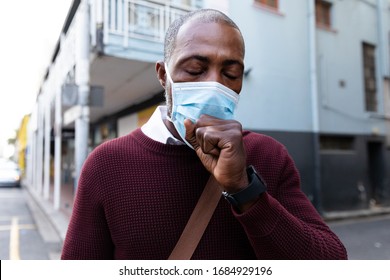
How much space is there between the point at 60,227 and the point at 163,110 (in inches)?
207

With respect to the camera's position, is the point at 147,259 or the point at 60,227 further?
the point at 60,227

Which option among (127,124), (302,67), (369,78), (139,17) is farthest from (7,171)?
(369,78)

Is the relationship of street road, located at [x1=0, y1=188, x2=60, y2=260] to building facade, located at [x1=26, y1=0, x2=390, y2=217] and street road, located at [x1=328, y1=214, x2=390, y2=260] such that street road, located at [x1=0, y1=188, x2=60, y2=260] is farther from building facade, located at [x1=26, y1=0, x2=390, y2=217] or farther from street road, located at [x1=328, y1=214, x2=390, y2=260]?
street road, located at [x1=328, y1=214, x2=390, y2=260]

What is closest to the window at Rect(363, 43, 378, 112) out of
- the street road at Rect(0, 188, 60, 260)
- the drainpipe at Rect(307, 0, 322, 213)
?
the drainpipe at Rect(307, 0, 322, 213)

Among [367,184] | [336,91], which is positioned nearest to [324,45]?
[336,91]

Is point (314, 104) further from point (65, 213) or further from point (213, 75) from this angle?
point (213, 75)

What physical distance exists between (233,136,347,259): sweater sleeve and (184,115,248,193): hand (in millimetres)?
79

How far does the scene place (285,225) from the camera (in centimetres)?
88

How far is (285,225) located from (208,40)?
58 cm

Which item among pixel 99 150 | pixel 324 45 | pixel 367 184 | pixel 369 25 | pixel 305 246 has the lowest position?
pixel 367 184

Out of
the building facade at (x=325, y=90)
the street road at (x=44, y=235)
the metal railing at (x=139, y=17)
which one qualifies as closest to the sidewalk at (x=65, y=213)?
the street road at (x=44, y=235)

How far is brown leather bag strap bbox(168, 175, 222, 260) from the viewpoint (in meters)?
1.01

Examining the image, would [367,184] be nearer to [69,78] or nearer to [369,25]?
[369,25]

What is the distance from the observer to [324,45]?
25.2ft
